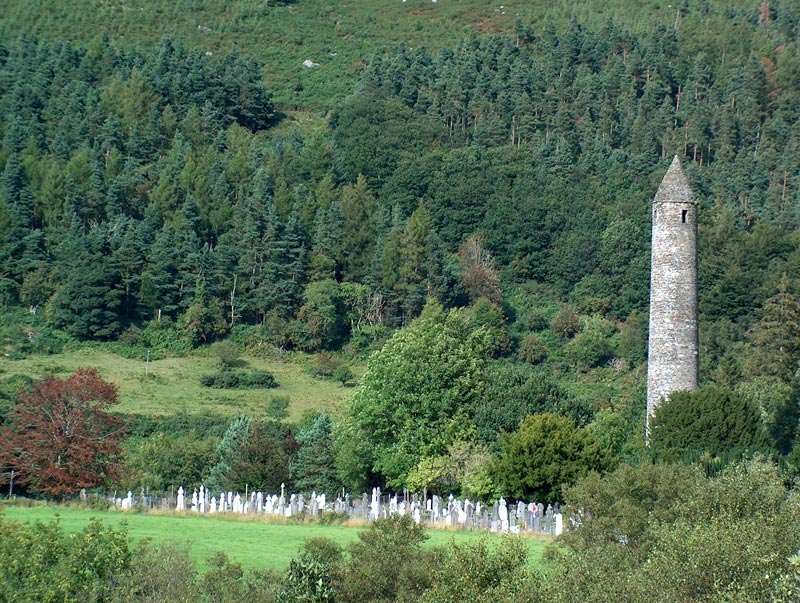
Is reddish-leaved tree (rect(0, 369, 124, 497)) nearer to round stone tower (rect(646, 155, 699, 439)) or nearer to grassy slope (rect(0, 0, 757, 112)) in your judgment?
round stone tower (rect(646, 155, 699, 439))

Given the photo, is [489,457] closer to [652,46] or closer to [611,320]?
[611,320]

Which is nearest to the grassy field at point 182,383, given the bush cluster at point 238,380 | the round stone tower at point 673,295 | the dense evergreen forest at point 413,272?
the bush cluster at point 238,380

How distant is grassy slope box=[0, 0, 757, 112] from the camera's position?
124 m

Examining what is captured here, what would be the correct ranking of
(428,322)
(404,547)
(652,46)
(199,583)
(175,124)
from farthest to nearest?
1. (652,46)
2. (175,124)
3. (428,322)
4. (199,583)
5. (404,547)

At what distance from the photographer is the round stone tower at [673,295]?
41812 mm

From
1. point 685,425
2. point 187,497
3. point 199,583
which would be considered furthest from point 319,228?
point 199,583

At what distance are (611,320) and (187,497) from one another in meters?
40.5

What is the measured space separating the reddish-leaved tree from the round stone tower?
18.7 meters

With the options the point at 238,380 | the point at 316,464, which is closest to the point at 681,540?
the point at 316,464

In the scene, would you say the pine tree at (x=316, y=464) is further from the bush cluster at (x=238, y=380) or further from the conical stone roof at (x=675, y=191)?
the bush cluster at (x=238, y=380)

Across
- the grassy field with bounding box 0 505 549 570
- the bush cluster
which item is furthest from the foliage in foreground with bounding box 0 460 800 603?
the bush cluster

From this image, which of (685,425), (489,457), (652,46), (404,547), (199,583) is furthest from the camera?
(652,46)

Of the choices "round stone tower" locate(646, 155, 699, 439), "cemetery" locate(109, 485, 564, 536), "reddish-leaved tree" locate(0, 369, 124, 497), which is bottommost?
"cemetery" locate(109, 485, 564, 536)

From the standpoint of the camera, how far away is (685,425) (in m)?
38.1
